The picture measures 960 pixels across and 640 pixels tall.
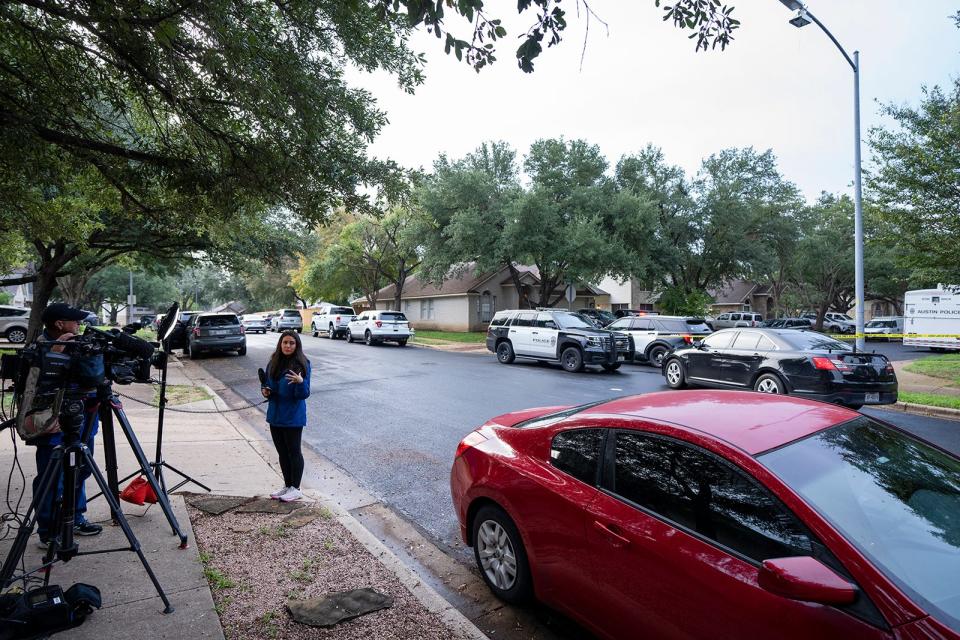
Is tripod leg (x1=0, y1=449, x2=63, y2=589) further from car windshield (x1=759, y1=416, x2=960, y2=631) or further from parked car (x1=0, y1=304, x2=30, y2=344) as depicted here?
parked car (x1=0, y1=304, x2=30, y2=344)

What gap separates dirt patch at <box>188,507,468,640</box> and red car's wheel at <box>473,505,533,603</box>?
507 mm

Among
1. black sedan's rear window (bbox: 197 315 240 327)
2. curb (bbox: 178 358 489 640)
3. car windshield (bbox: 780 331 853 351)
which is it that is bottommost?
curb (bbox: 178 358 489 640)

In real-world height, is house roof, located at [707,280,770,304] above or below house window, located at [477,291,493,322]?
above

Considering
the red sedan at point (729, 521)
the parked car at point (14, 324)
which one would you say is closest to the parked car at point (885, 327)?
the red sedan at point (729, 521)

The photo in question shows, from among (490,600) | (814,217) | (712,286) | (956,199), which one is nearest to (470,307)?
(712,286)

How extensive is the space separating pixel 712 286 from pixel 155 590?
131 ft

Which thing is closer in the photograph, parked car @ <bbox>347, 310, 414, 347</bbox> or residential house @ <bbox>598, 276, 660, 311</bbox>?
parked car @ <bbox>347, 310, 414, 347</bbox>

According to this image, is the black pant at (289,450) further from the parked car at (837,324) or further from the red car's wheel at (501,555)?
the parked car at (837,324)

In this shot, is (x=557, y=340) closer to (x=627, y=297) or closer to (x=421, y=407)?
(x=421, y=407)

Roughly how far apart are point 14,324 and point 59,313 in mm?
29427

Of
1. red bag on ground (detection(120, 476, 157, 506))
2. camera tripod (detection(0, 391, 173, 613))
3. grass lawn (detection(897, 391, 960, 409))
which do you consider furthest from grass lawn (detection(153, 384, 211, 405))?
grass lawn (detection(897, 391, 960, 409))

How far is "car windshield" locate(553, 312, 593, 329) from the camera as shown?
54.1 ft

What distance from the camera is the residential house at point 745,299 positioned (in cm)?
5959

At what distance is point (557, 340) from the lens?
16.3 meters
